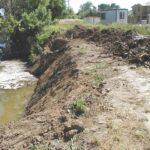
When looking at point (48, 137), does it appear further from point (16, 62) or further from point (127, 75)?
point (16, 62)

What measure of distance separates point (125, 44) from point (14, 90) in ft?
29.3

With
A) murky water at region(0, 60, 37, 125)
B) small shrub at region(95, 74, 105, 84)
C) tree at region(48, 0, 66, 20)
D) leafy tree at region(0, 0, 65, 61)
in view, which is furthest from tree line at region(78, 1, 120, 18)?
small shrub at region(95, 74, 105, 84)

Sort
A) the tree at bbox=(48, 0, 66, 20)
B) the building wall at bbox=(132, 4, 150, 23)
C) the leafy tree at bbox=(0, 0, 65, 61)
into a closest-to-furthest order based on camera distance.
→ the leafy tree at bbox=(0, 0, 65, 61) < the tree at bbox=(48, 0, 66, 20) < the building wall at bbox=(132, 4, 150, 23)

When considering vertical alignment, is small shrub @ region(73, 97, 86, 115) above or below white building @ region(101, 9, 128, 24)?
above

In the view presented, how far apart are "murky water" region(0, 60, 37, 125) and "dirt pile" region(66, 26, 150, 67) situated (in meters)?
5.48

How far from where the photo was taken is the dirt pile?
1868 cm

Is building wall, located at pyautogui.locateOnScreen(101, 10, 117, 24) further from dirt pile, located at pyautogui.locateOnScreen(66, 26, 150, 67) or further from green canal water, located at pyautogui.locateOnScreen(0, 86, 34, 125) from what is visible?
green canal water, located at pyautogui.locateOnScreen(0, 86, 34, 125)

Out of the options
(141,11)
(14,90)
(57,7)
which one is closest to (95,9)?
(141,11)

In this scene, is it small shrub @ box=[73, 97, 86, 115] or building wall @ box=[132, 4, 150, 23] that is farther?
building wall @ box=[132, 4, 150, 23]

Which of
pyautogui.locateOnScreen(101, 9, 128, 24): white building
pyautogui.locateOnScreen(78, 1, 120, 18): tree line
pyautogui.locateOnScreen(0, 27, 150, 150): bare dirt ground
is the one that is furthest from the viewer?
pyautogui.locateOnScreen(78, 1, 120, 18): tree line

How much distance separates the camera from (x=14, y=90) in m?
28.1

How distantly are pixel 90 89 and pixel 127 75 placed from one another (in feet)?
6.40

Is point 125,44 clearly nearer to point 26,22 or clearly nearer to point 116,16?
point 26,22

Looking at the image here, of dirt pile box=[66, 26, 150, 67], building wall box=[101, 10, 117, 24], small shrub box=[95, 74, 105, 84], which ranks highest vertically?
dirt pile box=[66, 26, 150, 67]
